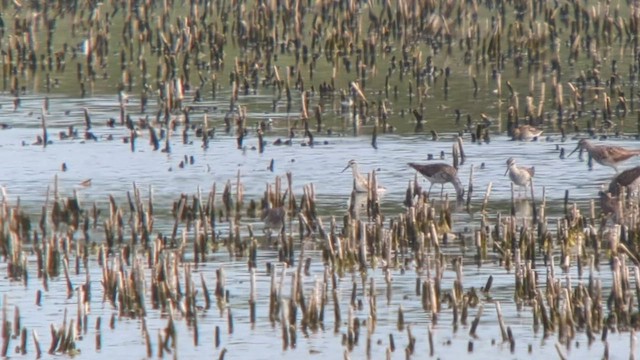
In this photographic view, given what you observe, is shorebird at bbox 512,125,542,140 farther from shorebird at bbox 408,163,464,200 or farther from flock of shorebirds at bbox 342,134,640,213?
shorebird at bbox 408,163,464,200

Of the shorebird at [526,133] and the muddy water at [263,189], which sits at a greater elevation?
the shorebird at [526,133]

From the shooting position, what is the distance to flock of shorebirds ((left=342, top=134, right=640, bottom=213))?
1944 cm

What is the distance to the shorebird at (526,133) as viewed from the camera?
24.8 m

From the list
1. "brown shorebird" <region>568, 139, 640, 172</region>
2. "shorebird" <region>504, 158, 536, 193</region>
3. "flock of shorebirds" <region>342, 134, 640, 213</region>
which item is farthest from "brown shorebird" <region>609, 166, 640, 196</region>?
"brown shorebird" <region>568, 139, 640, 172</region>

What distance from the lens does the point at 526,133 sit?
2480 cm

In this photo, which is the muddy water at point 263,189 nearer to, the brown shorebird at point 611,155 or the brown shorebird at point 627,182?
the brown shorebird at point 611,155

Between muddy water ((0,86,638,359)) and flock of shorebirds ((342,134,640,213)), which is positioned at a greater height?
flock of shorebirds ((342,134,640,213))

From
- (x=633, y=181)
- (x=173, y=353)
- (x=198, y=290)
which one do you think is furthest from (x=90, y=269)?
(x=633, y=181)

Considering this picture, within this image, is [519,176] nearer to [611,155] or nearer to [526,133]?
[611,155]

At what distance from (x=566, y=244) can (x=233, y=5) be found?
2414 cm

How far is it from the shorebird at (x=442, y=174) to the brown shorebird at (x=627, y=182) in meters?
1.76

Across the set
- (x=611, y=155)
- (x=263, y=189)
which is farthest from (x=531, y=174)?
(x=263, y=189)

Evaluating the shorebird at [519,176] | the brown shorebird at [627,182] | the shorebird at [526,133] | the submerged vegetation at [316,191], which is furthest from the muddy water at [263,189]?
the brown shorebird at [627,182]

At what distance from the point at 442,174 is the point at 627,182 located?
7.06 feet
